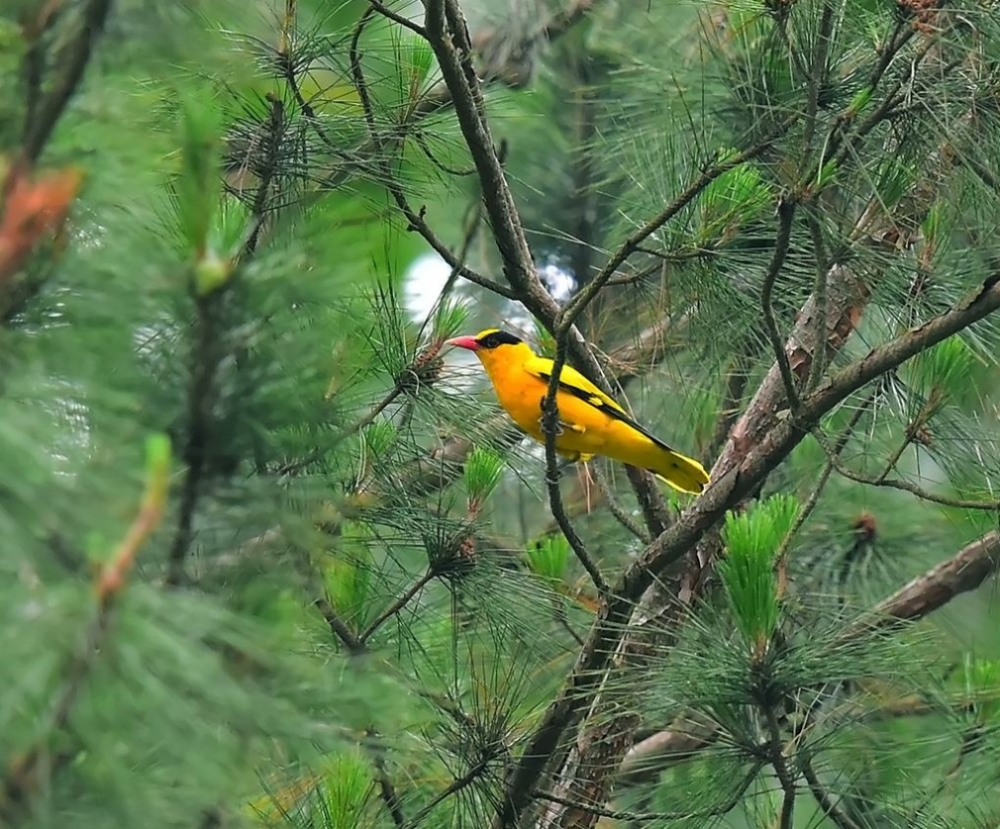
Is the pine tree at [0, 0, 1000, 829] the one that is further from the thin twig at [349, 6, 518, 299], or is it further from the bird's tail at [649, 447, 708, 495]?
the bird's tail at [649, 447, 708, 495]

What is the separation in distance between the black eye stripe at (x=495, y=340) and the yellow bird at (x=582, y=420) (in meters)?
0.05

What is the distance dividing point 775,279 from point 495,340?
122 cm

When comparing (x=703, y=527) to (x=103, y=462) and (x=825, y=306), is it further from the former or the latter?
(x=103, y=462)

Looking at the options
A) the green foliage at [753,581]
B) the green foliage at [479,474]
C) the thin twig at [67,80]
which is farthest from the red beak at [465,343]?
the thin twig at [67,80]

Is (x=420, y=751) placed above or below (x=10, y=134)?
below

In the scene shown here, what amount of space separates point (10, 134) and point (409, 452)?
1.27 m

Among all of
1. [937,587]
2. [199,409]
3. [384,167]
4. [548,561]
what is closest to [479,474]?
[548,561]

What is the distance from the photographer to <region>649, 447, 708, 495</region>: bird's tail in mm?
2447

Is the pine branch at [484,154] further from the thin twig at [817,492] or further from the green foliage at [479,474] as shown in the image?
the thin twig at [817,492]

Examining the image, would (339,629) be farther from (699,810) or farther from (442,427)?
(699,810)

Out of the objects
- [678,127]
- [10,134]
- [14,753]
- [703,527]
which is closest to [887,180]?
[678,127]

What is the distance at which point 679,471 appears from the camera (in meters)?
2.48

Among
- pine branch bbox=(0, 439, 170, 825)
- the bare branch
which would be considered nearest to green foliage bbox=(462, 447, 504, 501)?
the bare branch

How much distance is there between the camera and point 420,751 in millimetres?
1304
